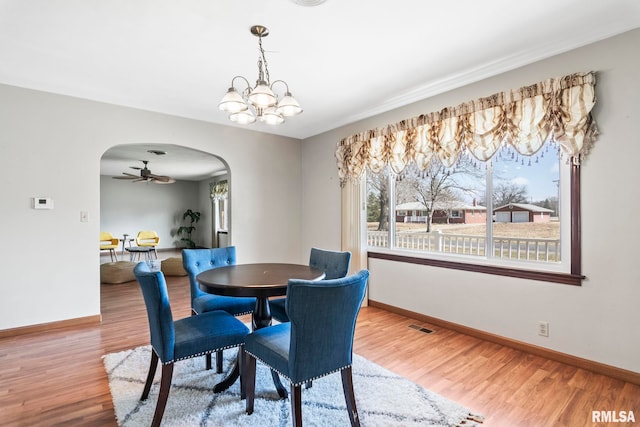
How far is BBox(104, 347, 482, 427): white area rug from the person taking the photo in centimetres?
184

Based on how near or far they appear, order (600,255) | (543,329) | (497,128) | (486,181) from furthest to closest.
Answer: (486,181), (497,128), (543,329), (600,255)

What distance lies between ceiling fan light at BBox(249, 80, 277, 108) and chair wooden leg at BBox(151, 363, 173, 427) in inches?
65.8

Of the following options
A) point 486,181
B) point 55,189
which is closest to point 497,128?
point 486,181

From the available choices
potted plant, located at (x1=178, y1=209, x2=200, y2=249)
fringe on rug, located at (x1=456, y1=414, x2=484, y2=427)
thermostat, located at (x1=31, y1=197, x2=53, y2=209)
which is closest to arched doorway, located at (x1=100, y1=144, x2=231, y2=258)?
potted plant, located at (x1=178, y1=209, x2=200, y2=249)

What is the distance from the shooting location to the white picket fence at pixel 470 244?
9.14 feet

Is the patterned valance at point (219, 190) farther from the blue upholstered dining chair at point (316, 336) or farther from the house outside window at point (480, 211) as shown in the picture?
the blue upholstered dining chair at point (316, 336)

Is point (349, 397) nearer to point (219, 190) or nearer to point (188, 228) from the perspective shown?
point (219, 190)

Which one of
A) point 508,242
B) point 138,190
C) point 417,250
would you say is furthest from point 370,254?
point 138,190

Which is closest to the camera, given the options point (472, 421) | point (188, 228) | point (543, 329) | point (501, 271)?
point (472, 421)

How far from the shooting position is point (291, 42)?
2.48 metres

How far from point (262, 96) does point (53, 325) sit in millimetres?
3363

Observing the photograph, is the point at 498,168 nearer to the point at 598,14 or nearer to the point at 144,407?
the point at 598,14

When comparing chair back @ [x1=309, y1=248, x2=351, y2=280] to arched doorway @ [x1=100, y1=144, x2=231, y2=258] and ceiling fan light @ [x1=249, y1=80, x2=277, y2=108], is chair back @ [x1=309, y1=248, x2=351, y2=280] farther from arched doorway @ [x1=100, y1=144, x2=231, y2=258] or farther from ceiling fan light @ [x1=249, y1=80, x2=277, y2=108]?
arched doorway @ [x1=100, y1=144, x2=231, y2=258]

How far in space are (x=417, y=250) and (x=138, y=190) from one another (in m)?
9.88
